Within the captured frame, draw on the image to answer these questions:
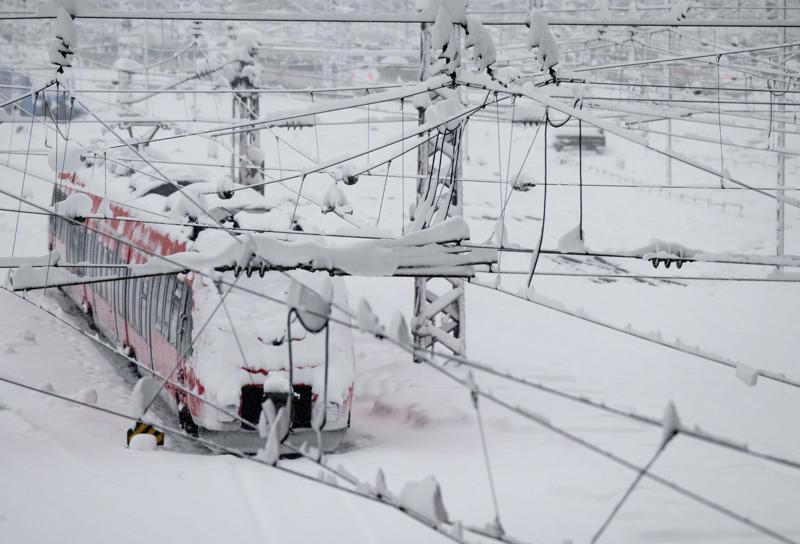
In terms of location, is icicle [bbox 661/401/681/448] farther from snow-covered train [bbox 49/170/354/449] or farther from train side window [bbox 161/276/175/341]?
train side window [bbox 161/276/175/341]

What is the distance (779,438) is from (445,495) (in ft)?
17.6

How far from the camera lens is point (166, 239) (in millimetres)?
10875

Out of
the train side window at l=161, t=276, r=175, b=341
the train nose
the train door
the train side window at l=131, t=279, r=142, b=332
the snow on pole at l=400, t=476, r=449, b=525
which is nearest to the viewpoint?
the snow on pole at l=400, t=476, r=449, b=525

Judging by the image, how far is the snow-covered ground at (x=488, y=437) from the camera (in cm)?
761

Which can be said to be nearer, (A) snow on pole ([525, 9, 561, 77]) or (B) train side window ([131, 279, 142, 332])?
(A) snow on pole ([525, 9, 561, 77])

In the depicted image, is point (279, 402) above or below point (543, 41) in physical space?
below

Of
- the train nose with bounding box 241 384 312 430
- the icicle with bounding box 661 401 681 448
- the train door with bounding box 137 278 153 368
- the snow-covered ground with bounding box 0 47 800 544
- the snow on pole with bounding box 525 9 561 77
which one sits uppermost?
the snow on pole with bounding box 525 9 561 77

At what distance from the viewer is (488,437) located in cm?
1027

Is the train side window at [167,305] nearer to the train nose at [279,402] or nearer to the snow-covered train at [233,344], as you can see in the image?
the snow-covered train at [233,344]

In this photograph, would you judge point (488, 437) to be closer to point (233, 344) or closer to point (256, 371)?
point (256, 371)

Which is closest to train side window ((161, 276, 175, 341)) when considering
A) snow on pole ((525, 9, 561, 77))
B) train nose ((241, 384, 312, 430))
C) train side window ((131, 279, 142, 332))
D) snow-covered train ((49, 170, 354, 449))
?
snow-covered train ((49, 170, 354, 449))

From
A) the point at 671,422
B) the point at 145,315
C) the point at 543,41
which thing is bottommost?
the point at 145,315

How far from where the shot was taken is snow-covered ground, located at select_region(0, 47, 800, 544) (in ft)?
25.0

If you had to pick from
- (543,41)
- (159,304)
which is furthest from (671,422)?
(159,304)
